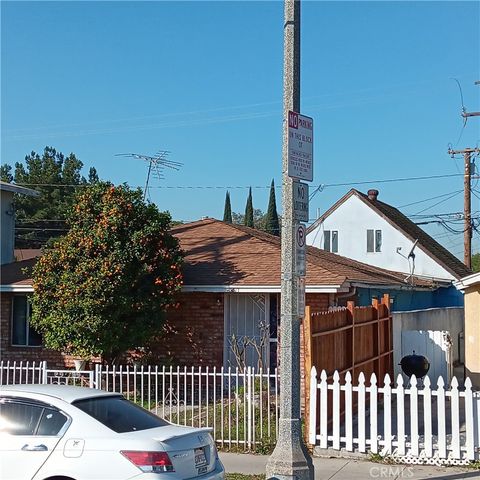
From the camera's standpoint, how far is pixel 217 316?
16.8 metres

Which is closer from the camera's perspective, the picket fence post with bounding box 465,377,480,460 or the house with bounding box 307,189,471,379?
the picket fence post with bounding box 465,377,480,460

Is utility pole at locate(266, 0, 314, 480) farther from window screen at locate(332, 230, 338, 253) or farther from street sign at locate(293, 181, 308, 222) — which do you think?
window screen at locate(332, 230, 338, 253)

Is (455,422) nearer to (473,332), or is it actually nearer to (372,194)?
(473,332)

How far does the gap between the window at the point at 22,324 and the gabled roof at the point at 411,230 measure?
19360 millimetres

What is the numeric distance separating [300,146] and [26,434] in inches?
162

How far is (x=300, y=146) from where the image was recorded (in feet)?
28.2

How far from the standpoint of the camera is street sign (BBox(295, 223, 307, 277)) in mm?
8484

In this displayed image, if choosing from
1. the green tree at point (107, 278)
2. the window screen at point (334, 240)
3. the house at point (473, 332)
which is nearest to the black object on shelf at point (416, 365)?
the house at point (473, 332)

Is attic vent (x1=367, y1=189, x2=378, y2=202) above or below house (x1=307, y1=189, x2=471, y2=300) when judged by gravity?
above

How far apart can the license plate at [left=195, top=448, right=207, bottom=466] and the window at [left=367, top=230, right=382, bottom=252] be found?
28541 millimetres

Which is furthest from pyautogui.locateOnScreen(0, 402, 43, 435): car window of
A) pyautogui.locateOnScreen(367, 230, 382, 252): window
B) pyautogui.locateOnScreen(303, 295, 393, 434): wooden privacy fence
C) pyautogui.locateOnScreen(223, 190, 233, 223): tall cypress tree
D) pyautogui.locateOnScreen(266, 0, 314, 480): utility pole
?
pyautogui.locateOnScreen(223, 190, 233, 223): tall cypress tree

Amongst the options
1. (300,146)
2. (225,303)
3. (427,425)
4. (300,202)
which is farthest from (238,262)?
(300,146)

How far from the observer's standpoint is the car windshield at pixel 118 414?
280 inches

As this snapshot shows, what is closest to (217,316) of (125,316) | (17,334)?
Result: (125,316)
